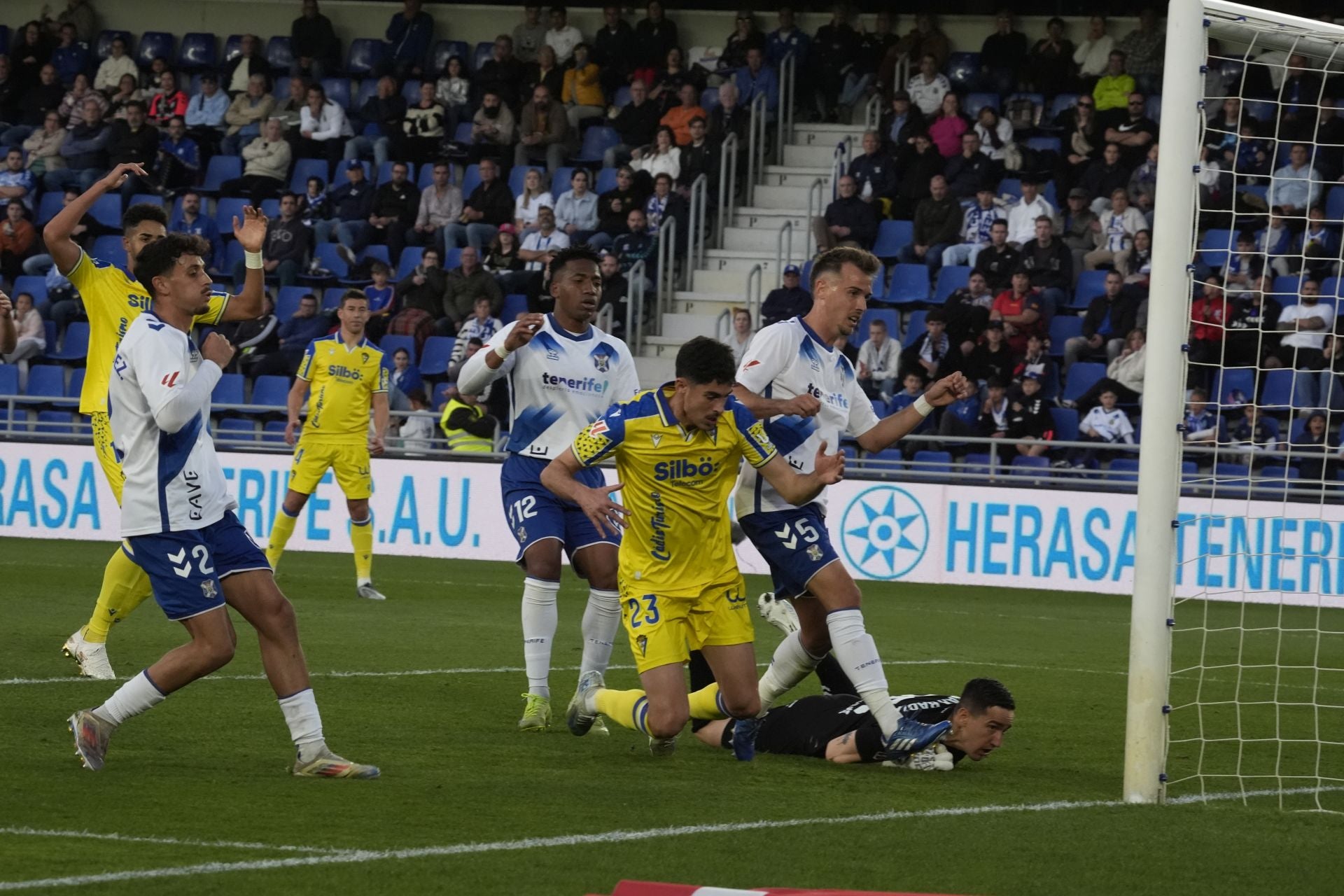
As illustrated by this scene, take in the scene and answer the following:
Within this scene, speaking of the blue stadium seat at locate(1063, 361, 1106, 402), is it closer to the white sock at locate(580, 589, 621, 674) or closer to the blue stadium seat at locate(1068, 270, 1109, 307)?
the blue stadium seat at locate(1068, 270, 1109, 307)

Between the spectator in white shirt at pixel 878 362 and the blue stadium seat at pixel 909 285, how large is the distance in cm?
126

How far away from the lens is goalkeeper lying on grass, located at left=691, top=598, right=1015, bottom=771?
762cm

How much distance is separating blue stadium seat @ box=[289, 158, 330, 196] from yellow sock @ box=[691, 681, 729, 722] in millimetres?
18437

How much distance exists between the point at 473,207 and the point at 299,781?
17.5m

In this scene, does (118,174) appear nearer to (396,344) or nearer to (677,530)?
(677,530)

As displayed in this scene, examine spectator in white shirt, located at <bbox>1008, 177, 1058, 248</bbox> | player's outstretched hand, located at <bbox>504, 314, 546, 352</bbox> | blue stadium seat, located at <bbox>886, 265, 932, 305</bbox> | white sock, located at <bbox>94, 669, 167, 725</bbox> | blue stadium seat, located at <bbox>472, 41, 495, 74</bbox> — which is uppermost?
blue stadium seat, located at <bbox>472, 41, 495, 74</bbox>

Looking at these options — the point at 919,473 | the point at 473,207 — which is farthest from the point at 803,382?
the point at 473,207

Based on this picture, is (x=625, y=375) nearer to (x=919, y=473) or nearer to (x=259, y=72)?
(x=919, y=473)

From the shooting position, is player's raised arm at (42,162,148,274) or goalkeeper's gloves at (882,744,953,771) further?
player's raised arm at (42,162,148,274)

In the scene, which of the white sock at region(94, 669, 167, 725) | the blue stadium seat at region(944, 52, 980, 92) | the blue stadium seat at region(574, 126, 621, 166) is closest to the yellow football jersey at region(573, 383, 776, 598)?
the white sock at region(94, 669, 167, 725)

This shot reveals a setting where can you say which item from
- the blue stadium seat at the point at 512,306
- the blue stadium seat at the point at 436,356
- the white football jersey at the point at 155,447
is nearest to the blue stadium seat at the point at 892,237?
the blue stadium seat at the point at 512,306

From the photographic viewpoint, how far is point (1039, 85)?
2364cm

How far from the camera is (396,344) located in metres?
22.4

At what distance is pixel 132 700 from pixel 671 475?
222 centimetres
